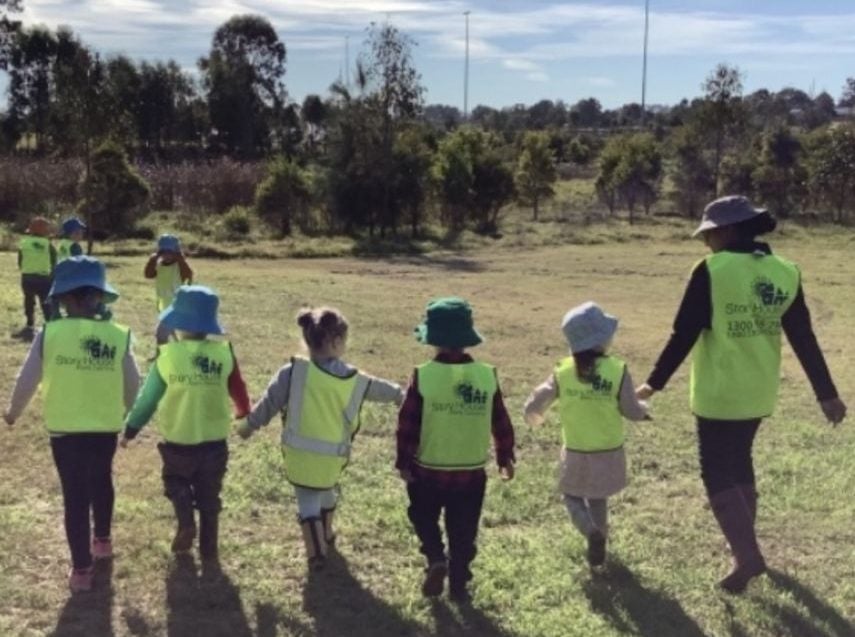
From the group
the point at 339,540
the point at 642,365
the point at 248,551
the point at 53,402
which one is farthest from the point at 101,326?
the point at 642,365

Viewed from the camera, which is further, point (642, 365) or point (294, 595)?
point (642, 365)

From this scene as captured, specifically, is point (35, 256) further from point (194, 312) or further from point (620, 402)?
point (620, 402)

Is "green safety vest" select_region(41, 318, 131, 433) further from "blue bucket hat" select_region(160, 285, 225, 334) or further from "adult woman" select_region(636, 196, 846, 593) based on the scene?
"adult woman" select_region(636, 196, 846, 593)

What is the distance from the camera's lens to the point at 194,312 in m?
4.69

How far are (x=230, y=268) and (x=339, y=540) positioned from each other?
18017 millimetres

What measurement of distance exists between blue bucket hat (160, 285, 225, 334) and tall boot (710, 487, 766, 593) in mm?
2526

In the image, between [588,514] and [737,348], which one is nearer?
[737,348]

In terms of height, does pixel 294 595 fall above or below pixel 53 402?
below

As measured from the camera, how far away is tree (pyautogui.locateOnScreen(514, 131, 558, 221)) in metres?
37.5

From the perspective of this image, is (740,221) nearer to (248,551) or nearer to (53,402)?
(248,551)

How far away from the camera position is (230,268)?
22.7 m

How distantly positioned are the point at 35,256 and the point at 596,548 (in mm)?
8956

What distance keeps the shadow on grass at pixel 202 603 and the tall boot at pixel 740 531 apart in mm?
2217

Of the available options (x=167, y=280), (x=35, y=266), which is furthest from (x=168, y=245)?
(x=35, y=266)
